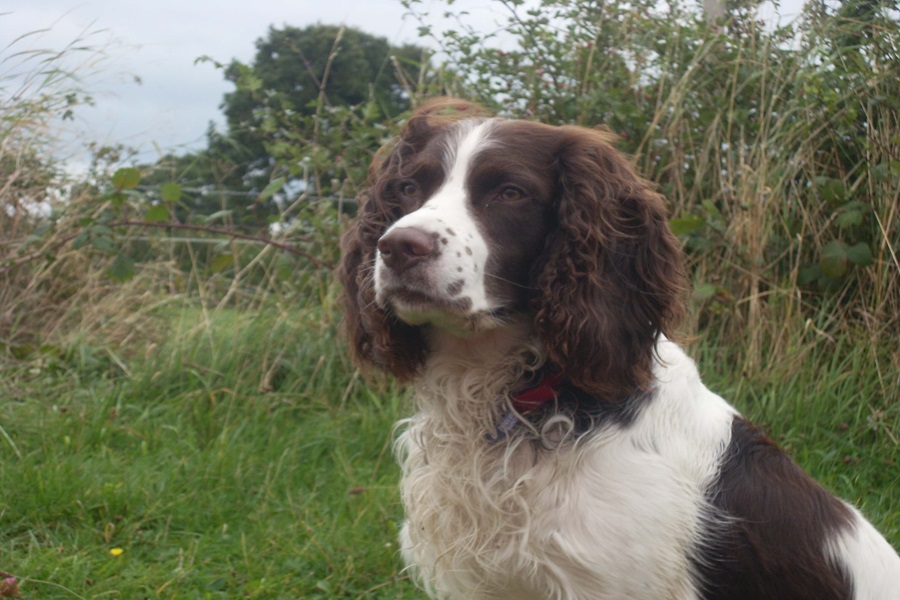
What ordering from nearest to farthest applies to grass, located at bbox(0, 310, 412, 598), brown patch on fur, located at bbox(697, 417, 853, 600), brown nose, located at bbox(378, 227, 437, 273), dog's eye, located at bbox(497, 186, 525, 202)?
brown nose, located at bbox(378, 227, 437, 273)
brown patch on fur, located at bbox(697, 417, 853, 600)
dog's eye, located at bbox(497, 186, 525, 202)
grass, located at bbox(0, 310, 412, 598)

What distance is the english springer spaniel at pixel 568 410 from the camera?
2217 millimetres

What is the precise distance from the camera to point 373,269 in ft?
8.36

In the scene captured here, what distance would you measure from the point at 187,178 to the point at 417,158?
4130 mm

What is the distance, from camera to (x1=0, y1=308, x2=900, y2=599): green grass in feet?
10.4

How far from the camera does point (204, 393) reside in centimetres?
439

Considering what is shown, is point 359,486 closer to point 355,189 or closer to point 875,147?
point 355,189

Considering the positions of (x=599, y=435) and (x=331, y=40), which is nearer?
(x=599, y=435)

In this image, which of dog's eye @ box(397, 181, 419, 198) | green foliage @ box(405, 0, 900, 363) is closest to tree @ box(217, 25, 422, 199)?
green foliage @ box(405, 0, 900, 363)

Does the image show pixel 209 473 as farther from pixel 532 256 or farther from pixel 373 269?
pixel 532 256

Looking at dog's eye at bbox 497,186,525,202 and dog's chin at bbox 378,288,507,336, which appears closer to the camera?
dog's chin at bbox 378,288,507,336

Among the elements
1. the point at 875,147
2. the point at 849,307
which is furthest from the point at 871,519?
the point at 875,147

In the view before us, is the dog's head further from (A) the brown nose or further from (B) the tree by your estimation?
(B) the tree

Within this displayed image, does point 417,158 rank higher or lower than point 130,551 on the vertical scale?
higher

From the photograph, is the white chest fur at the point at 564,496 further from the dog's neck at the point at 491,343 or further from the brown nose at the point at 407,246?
the brown nose at the point at 407,246
